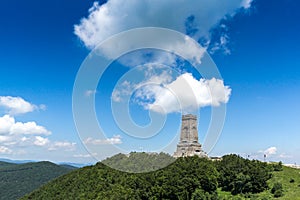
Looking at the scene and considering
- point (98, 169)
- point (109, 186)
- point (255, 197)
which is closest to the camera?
point (255, 197)

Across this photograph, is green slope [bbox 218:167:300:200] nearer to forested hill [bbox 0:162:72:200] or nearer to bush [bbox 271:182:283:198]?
bush [bbox 271:182:283:198]

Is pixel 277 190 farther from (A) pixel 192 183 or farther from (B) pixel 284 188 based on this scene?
(A) pixel 192 183

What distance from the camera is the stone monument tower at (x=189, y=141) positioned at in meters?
77.2

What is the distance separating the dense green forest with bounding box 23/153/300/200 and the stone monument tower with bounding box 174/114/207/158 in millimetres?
14503

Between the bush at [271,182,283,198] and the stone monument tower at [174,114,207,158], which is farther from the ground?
the stone monument tower at [174,114,207,158]

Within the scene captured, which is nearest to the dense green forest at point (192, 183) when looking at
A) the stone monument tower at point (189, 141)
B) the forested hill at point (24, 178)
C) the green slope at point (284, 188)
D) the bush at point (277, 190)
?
the bush at point (277, 190)

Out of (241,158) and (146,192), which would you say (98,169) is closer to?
(146,192)

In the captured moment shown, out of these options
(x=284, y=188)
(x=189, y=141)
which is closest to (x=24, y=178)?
(x=189, y=141)

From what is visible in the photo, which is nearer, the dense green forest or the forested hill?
the dense green forest

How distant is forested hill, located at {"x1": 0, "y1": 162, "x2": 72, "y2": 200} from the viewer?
154 metres

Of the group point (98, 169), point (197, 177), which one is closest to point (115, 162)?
point (98, 169)

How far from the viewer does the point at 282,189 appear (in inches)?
1895

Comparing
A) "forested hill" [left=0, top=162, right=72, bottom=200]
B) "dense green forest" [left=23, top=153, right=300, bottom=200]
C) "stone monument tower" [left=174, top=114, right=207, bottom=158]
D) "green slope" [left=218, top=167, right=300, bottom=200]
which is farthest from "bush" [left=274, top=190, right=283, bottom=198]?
"forested hill" [left=0, top=162, right=72, bottom=200]

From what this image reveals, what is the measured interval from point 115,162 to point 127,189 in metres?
16.4
